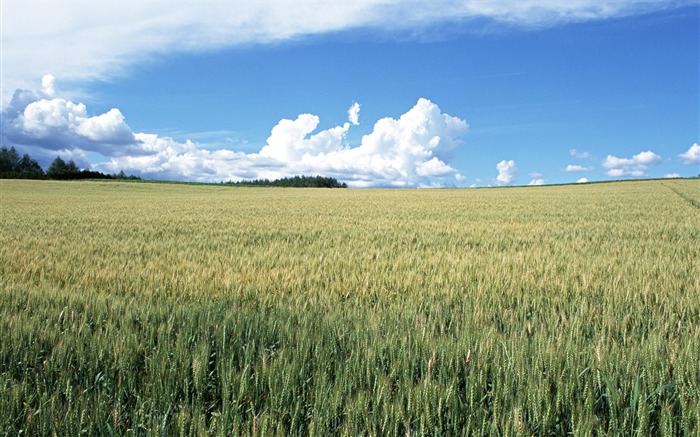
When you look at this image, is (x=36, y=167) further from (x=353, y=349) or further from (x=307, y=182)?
(x=353, y=349)

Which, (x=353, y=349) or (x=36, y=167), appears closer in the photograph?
(x=353, y=349)

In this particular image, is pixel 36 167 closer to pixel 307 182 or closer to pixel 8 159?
pixel 8 159

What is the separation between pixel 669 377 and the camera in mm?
2285

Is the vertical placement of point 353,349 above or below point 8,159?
below

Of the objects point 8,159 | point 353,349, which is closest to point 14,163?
point 8,159

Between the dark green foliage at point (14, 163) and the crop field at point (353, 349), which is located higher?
the dark green foliage at point (14, 163)

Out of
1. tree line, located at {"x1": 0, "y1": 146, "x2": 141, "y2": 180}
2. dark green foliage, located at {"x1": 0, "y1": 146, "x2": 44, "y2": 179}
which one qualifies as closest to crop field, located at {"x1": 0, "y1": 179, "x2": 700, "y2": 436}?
tree line, located at {"x1": 0, "y1": 146, "x2": 141, "y2": 180}

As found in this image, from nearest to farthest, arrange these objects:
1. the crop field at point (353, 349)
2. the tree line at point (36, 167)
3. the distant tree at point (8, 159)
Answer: the crop field at point (353, 349)
the tree line at point (36, 167)
the distant tree at point (8, 159)

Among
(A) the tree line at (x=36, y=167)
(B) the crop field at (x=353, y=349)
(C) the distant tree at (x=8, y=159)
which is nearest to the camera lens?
(B) the crop field at (x=353, y=349)

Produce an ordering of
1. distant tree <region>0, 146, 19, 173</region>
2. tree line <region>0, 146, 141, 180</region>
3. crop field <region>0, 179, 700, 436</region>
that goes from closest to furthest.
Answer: crop field <region>0, 179, 700, 436</region>, tree line <region>0, 146, 141, 180</region>, distant tree <region>0, 146, 19, 173</region>

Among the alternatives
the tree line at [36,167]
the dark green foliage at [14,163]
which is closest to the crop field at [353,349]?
the tree line at [36,167]

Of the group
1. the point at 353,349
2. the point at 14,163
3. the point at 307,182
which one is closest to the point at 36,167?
the point at 14,163

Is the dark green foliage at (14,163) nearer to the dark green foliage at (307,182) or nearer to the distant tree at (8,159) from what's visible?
the distant tree at (8,159)

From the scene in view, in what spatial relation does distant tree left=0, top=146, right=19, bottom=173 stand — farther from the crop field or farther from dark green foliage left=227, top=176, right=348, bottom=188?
the crop field
